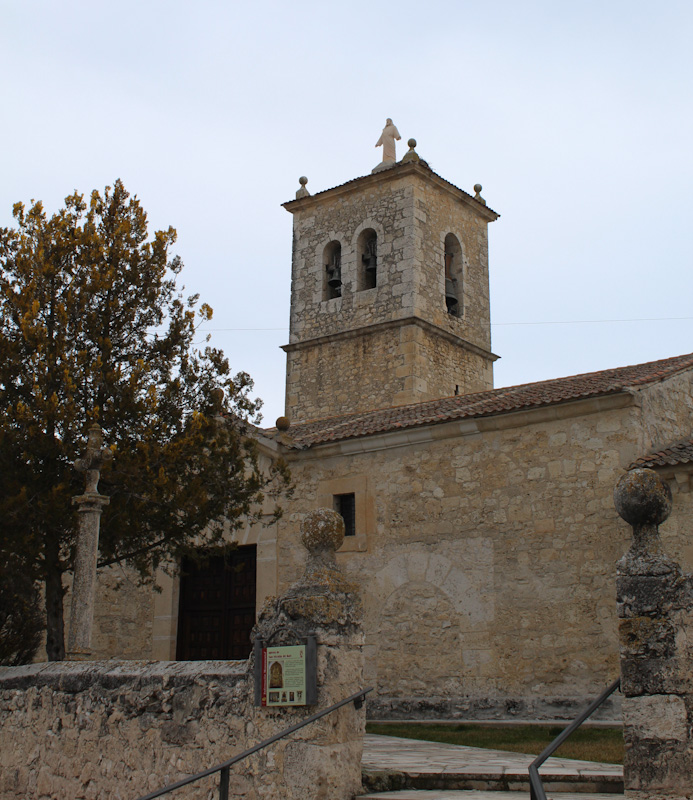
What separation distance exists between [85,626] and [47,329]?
13.3 feet

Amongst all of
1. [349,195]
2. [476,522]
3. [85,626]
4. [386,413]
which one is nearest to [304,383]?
[349,195]

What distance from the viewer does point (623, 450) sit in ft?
39.9

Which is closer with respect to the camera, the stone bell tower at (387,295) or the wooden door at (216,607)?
the wooden door at (216,607)

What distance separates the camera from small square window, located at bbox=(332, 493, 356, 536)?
47.7ft

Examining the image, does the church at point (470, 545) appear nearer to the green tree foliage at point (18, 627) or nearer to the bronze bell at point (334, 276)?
the green tree foliage at point (18, 627)

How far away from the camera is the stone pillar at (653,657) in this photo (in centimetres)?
499

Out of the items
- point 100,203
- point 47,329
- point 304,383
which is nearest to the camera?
point 47,329

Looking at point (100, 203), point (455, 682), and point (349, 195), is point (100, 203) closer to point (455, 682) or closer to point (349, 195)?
point (455, 682)

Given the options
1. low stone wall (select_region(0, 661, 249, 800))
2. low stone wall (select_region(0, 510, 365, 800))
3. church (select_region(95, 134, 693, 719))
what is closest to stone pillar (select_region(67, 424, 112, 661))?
low stone wall (select_region(0, 661, 249, 800))

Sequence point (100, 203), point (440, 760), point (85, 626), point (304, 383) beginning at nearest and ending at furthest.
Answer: point (440, 760), point (85, 626), point (100, 203), point (304, 383)

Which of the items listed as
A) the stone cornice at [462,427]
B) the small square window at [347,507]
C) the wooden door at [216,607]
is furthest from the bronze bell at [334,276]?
the small square window at [347,507]

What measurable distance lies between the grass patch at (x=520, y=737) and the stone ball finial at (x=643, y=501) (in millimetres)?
3339

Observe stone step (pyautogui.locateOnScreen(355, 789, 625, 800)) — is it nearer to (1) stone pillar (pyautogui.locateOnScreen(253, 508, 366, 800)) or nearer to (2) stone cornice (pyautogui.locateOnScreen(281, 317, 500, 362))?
(1) stone pillar (pyautogui.locateOnScreen(253, 508, 366, 800))

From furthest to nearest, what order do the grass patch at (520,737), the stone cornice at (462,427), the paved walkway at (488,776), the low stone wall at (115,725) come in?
the stone cornice at (462,427)
the grass patch at (520,737)
the low stone wall at (115,725)
the paved walkway at (488,776)
